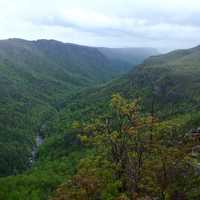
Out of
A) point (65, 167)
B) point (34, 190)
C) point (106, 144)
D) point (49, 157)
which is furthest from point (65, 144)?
point (106, 144)

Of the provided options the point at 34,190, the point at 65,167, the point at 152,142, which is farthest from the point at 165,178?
the point at 65,167

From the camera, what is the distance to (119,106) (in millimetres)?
26641

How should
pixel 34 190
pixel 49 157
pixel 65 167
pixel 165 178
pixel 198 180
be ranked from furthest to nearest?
pixel 49 157
pixel 65 167
pixel 34 190
pixel 198 180
pixel 165 178

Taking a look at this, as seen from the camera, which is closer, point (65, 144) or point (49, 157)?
point (49, 157)

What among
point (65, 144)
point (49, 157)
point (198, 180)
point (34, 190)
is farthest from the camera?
point (65, 144)

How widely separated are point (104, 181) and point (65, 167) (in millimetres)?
134487

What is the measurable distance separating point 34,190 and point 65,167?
25.7 m

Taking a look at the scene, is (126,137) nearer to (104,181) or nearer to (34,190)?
(104,181)

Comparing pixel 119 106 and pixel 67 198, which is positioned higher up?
pixel 119 106

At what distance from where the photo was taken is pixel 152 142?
2502 cm

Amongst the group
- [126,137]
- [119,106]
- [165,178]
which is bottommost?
[165,178]

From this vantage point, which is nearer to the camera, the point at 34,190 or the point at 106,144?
the point at 106,144

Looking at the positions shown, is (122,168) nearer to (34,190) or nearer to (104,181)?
(104,181)

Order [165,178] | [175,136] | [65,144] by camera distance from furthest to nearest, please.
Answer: [65,144] → [175,136] → [165,178]
